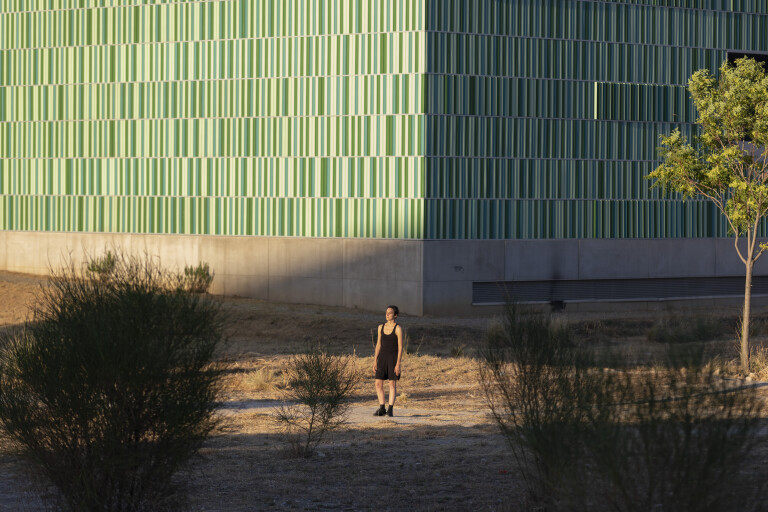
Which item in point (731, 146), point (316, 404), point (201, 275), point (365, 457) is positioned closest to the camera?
point (365, 457)

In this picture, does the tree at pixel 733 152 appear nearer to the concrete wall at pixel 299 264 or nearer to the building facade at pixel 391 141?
the building facade at pixel 391 141

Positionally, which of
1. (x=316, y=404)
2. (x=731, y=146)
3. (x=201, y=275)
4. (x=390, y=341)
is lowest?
(x=316, y=404)

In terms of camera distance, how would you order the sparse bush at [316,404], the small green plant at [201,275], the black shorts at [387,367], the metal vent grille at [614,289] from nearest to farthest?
the sparse bush at [316,404], the black shorts at [387,367], the metal vent grille at [614,289], the small green plant at [201,275]

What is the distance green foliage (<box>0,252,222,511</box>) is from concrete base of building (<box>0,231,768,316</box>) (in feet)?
79.0

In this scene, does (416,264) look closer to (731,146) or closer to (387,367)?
(731,146)

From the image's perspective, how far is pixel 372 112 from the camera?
34594 millimetres

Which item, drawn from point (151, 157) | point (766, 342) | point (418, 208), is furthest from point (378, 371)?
point (151, 157)

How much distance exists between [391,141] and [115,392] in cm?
2572

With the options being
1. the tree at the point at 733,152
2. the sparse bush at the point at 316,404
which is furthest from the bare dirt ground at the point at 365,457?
the tree at the point at 733,152

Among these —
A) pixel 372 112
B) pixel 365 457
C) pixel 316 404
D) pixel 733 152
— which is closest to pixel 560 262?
pixel 372 112

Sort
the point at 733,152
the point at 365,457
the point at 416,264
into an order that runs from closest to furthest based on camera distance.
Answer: the point at 365,457 → the point at 733,152 → the point at 416,264

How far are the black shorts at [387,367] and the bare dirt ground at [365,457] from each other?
0.58m

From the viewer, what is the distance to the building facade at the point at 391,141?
112 feet

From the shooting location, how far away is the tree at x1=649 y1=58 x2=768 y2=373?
70.5 feet
